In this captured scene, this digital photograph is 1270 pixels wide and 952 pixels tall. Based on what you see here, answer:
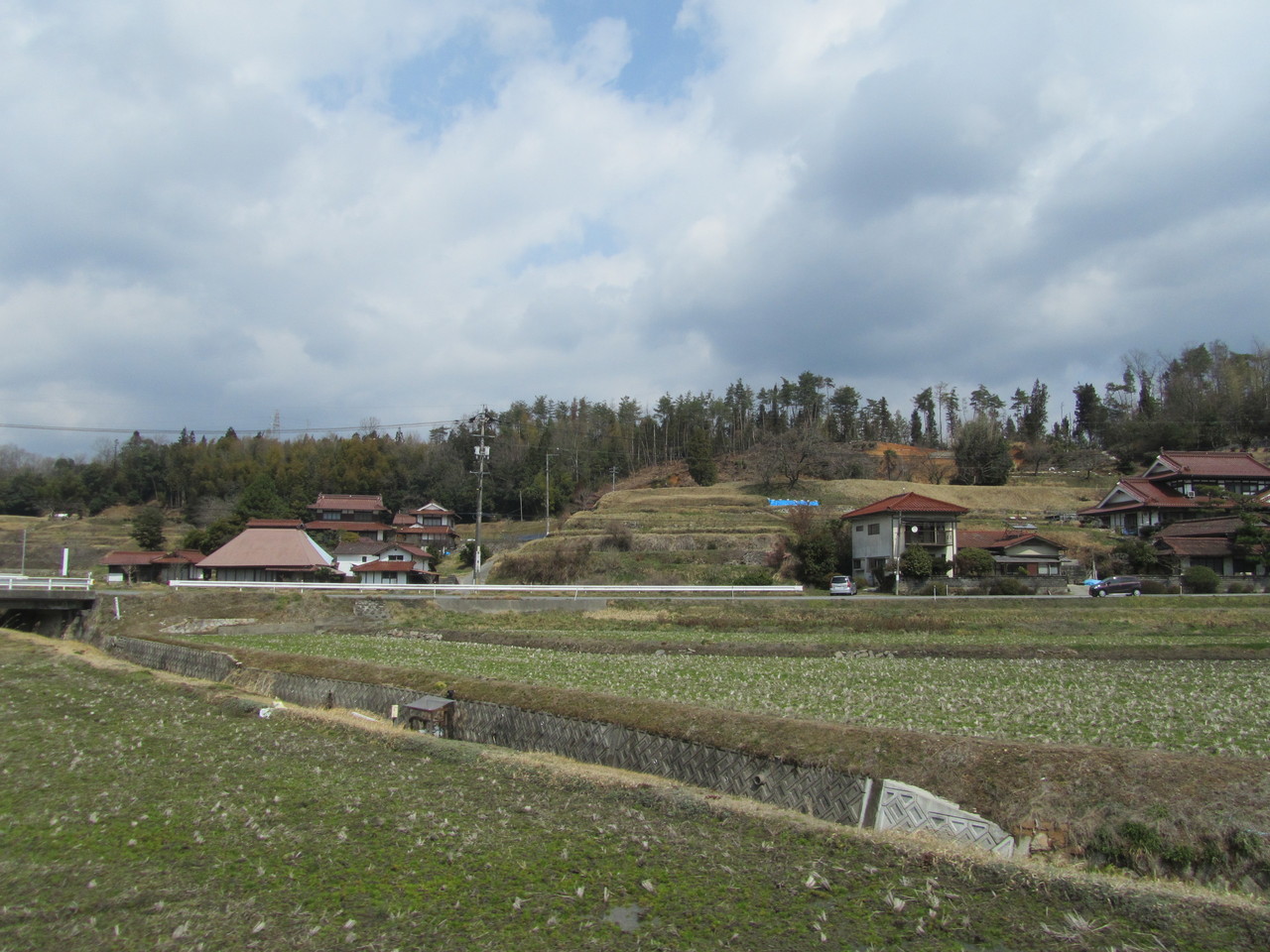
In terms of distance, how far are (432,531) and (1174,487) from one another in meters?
74.8

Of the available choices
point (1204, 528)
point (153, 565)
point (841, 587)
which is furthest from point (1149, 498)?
point (153, 565)

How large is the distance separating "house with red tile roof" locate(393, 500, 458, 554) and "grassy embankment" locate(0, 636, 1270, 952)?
79.6 metres

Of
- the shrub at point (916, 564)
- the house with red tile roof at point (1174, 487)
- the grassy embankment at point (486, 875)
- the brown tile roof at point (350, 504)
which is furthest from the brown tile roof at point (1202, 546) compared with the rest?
the brown tile roof at point (350, 504)

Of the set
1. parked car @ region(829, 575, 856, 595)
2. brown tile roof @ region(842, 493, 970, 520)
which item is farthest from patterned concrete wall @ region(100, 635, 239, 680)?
brown tile roof @ region(842, 493, 970, 520)

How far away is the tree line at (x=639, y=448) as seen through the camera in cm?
9212

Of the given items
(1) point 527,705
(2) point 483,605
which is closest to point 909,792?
(1) point 527,705

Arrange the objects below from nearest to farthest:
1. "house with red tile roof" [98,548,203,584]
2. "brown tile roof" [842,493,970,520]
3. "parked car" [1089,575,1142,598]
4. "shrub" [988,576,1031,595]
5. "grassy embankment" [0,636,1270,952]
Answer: "grassy embankment" [0,636,1270,952]
"parked car" [1089,575,1142,598]
"shrub" [988,576,1031,595]
"brown tile roof" [842,493,970,520]
"house with red tile roof" [98,548,203,584]

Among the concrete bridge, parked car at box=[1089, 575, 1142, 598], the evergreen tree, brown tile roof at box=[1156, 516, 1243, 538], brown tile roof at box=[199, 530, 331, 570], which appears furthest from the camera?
the evergreen tree

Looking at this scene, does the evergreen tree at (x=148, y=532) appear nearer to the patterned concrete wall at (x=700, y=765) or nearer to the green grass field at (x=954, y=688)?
the green grass field at (x=954, y=688)

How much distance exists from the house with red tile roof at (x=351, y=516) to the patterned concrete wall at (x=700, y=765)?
74.3 m

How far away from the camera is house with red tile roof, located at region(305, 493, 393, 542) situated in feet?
287

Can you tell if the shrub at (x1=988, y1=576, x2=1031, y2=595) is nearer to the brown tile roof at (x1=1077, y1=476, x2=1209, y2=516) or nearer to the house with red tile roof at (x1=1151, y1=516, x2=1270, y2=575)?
the house with red tile roof at (x1=1151, y1=516, x2=1270, y2=575)

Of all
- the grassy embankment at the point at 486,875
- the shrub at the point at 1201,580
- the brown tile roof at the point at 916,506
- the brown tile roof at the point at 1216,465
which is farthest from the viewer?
the brown tile roof at the point at 1216,465

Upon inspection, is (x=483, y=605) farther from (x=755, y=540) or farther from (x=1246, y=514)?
(x=1246, y=514)
